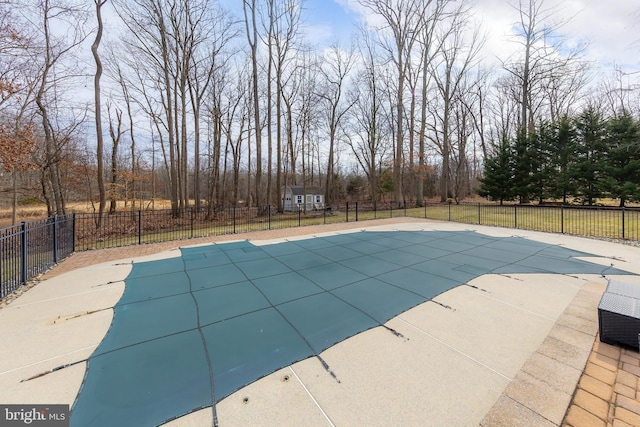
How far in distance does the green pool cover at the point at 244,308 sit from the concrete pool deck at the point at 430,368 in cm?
22

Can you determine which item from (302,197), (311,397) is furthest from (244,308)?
(302,197)

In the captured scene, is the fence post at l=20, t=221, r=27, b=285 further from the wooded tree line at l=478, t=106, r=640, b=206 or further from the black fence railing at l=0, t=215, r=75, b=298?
the wooded tree line at l=478, t=106, r=640, b=206

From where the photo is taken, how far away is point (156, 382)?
2094mm

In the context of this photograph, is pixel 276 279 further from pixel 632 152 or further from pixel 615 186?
pixel 632 152

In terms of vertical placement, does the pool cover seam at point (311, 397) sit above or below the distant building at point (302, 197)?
below

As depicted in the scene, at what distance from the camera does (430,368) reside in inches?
88.5

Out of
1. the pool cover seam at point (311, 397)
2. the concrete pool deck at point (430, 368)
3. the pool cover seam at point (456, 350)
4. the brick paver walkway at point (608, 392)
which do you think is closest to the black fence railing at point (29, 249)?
the concrete pool deck at point (430, 368)

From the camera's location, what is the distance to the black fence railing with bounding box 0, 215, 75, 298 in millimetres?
4341

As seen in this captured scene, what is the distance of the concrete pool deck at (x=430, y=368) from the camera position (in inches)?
69.8

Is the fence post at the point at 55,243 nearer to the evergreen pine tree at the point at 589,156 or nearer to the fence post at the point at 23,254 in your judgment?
the fence post at the point at 23,254

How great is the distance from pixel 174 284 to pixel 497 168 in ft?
82.5

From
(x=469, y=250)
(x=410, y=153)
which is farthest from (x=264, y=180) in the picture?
(x=469, y=250)

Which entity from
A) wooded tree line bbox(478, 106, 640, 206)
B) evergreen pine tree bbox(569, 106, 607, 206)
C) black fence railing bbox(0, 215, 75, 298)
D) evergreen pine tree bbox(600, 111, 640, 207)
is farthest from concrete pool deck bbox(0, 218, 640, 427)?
evergreen pine tree bbox(569, 106, 607, 206)

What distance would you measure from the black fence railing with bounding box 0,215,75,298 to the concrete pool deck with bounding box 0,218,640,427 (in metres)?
1.12
